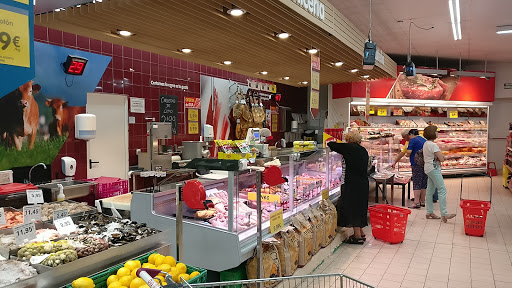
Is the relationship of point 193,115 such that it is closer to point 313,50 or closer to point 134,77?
point 134,77

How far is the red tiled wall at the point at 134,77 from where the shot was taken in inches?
241

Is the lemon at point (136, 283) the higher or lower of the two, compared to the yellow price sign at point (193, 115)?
lower

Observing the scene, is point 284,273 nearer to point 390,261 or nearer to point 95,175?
point 390,261

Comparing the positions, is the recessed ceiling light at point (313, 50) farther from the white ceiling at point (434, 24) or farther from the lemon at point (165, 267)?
the lemon at point (165, 267)

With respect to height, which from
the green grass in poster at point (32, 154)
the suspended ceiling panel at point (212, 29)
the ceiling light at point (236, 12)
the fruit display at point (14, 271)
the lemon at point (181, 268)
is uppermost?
the suspended ceiling panel at point (212, 29)

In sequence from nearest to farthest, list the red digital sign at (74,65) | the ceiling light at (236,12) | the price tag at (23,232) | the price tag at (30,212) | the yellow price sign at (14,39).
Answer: the yellow price sign at (14,39)
the price tag at (23,232)
the price tag at (30,212)
the ceiling light at (236,12)
the red digital sign at (74,65)

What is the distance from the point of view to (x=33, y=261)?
228 cm

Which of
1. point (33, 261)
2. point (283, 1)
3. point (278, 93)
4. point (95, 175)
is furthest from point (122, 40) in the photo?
Answer: point (278, 93)

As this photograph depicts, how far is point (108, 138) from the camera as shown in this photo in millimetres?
6953

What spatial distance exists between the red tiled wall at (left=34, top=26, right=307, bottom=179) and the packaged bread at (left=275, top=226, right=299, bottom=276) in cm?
389

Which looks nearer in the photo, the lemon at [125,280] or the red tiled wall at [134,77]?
the lemon at [125,280]

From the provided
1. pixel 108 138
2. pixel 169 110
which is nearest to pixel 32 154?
pixel 108 138

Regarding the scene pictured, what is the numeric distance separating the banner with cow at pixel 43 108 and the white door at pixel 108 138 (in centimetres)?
35

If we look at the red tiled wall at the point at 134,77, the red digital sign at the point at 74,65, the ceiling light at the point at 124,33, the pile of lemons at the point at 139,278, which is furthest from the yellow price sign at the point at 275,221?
the red digital sign at the point at 74,65
